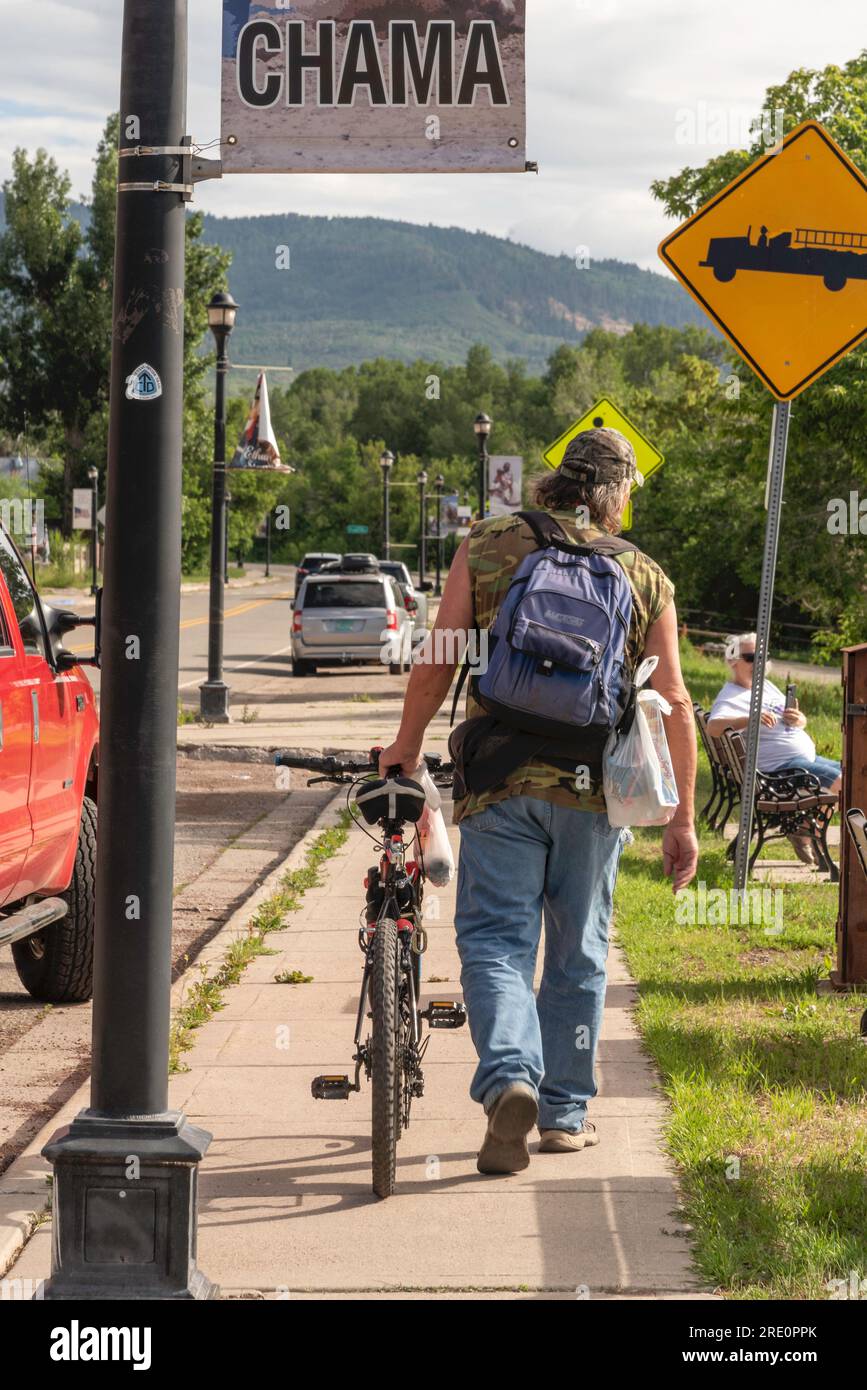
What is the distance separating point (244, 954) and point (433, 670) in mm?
3221

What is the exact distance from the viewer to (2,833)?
605cm

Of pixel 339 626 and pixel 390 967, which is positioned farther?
pixel 339 626

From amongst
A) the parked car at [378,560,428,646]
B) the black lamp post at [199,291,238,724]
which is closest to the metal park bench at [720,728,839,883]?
the black lamp post at [199,291,238,724]

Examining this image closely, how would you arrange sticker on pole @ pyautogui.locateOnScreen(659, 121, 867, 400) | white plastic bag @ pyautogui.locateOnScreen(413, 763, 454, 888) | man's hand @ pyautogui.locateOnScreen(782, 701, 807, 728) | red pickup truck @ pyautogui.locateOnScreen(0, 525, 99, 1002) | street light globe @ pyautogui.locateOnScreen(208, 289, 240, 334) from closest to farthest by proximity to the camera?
white plastic bag @ pyautogui.locateOnScreen(413, 763, 454, 888), red pickup truck @ pyautogui.locateOnScreen(0, 525, 99, 1002), sticker on pole @ pyautogui.locateOnScreen(659, 121, 867, 400), man's hand @ pyautogui.locateOnScreen(782, 701, 807, 728), street light globe @ pyautogui.locateOnScreen(208, 289, 240, 334)

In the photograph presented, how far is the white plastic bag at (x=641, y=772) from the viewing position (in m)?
4.55

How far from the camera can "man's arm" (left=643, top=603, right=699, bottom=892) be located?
4.84 metres

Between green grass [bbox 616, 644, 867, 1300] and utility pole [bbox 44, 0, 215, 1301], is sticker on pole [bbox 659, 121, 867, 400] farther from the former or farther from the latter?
utility pole [bbox 44, 0, 215, 1301]

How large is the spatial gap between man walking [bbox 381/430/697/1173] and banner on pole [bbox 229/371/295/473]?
2206 centimetres

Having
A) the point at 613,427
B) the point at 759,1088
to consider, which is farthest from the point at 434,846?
the point at 613,427

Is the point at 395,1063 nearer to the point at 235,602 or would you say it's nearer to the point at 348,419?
the point at 235,602

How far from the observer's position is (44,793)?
6.51 metres

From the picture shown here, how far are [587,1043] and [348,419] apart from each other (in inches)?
6850

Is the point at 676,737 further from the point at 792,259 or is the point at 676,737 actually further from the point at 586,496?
the point at 792,259

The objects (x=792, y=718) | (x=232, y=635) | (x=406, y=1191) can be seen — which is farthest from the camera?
(x=232, y=635)
